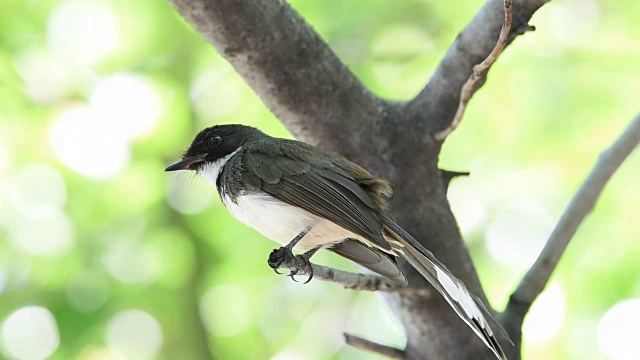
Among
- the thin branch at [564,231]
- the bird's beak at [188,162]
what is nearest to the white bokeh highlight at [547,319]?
the thin branch at [564,231]

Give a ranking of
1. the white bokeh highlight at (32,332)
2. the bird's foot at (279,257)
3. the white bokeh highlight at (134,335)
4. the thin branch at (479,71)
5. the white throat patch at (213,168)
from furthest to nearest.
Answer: the white bokeh highlight at (134,335)
the white bokeh highlight at (32,332)
the white throat patch at (213,168)
the bird's foot at (279,257)
the thin branch at (479,71)

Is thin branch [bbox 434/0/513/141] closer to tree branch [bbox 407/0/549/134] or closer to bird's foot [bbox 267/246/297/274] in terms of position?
tree branch [bbox 407/0/549/134]

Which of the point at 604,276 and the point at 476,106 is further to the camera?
the point at 476,106

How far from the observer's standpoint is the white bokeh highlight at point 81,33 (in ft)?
14.7

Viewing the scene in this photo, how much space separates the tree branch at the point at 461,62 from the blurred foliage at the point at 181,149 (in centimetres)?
176

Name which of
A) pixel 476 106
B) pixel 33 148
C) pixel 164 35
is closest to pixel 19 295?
pixel 33 148

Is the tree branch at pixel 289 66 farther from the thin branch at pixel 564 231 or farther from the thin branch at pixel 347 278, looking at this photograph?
the thin branch at pixel 564 231

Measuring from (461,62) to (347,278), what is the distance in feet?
2.97

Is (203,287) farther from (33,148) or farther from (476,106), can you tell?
(476,106)

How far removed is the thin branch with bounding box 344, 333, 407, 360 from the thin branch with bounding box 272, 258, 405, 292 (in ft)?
0.71

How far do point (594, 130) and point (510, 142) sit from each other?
0.51m

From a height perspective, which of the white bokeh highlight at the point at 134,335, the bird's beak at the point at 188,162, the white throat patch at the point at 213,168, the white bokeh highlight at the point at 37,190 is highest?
the bird's beak at the point at 188,162

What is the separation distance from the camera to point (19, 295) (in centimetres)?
441

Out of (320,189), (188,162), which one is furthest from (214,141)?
(320,189)
